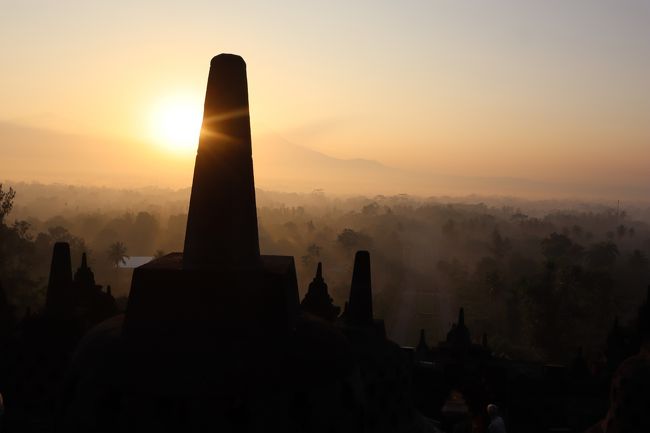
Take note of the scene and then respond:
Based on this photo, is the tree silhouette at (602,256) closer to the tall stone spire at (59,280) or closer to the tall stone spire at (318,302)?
the tall stone spire at (318,302)

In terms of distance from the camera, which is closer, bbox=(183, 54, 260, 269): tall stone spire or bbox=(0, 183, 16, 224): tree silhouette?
bbox=(183, 54, 260, 269): tall stone spire

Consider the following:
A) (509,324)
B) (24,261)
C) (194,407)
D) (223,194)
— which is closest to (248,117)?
(223,194)

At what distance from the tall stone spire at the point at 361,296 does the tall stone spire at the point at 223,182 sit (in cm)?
455

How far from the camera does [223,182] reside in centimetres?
580

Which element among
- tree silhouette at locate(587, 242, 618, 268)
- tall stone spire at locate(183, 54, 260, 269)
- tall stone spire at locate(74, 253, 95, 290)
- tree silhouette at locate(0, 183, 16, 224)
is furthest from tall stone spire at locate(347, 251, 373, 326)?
tree silhouette at locate(587, 242, 618, 268)

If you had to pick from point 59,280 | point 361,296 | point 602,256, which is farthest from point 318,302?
point 602,256

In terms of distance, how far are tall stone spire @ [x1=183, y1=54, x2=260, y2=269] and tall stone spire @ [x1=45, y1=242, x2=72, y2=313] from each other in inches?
266

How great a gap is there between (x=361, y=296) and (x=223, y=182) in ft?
17.1

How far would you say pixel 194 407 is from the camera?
475 centimetres

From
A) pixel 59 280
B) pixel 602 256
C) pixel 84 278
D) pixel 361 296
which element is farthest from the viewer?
pixel 602 256

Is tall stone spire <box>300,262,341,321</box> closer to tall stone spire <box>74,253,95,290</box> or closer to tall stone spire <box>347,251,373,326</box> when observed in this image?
tall stone spire <box>347,251,373,326</box>

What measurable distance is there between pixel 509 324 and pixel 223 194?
170 ft

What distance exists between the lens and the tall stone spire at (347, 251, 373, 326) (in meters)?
10.0

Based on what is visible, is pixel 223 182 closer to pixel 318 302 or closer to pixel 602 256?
pixel 318 302
